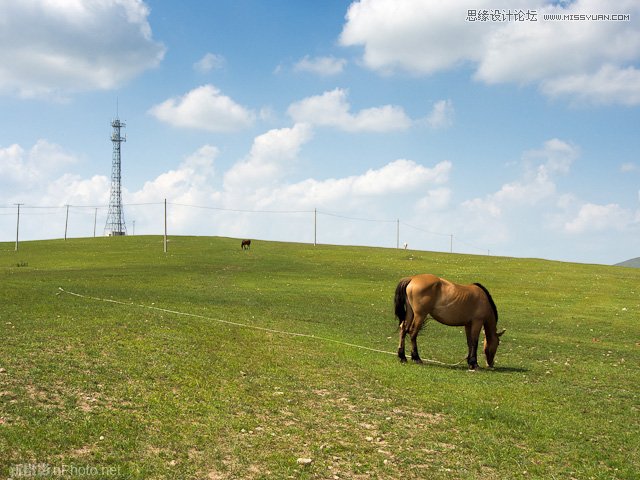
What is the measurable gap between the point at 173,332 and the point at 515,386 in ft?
34.5

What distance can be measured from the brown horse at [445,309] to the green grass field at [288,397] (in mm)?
843

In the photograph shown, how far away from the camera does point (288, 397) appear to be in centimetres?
1181

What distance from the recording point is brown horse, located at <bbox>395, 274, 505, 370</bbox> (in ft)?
53.4

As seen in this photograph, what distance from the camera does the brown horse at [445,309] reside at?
16.3 m

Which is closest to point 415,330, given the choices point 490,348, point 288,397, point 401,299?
point 401,299

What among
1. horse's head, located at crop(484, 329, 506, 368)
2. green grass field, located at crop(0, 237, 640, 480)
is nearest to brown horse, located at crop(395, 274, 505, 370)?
horse's head, located at crop(484, 329, 506, 368)

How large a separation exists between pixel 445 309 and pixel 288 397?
6.59 meters

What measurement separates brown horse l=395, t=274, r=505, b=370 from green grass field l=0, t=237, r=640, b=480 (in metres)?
0.84

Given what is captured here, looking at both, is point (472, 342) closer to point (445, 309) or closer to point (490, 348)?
point (490, 348)

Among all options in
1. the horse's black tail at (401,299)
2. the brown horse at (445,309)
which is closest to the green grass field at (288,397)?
the brown horse at (445,309)

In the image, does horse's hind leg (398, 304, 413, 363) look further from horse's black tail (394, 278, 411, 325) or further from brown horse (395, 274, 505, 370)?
horse's black tail (394, 278, 411, 325)

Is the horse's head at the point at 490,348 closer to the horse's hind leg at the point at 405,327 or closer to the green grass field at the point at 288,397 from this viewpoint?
the green grass field at the point at 288,397

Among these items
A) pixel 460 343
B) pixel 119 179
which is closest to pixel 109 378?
pixel 460 343

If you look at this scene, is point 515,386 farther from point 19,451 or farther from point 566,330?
point 566,330
